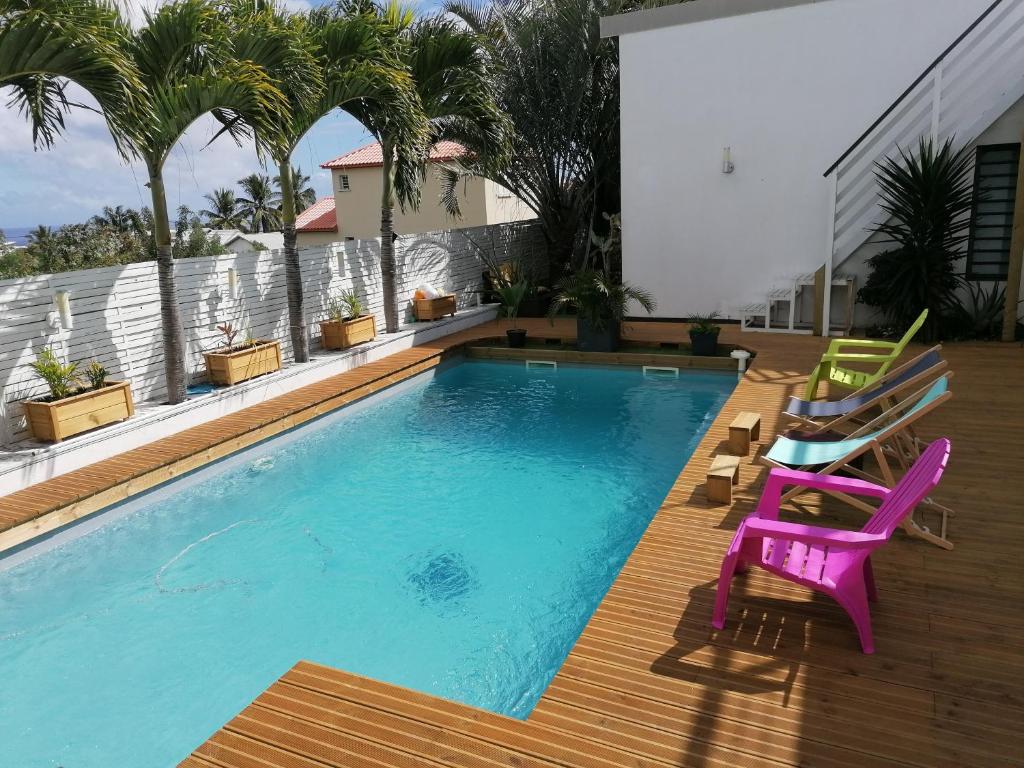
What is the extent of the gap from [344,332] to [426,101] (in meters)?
3.78

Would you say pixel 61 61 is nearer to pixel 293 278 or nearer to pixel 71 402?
pixel 71 402

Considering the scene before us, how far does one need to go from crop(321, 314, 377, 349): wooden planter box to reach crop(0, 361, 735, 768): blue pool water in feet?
8.02

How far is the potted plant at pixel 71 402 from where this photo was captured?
683cm

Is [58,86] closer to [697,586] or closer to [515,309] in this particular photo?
[697,586]

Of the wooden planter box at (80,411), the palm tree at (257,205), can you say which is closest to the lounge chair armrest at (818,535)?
the wooden planter box at (80,411)

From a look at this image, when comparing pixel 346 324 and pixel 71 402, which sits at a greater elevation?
pixel 346 324

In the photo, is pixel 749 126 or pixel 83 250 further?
pixel 83 250

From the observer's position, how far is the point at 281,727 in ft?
10.3

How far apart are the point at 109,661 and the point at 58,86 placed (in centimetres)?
516

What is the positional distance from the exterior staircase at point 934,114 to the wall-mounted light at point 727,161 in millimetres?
1513

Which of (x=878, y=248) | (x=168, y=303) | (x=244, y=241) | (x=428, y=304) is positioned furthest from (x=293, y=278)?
(x=244, y=241)

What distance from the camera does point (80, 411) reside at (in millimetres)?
→ 7023

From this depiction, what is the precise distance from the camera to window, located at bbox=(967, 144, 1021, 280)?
32.6 feet

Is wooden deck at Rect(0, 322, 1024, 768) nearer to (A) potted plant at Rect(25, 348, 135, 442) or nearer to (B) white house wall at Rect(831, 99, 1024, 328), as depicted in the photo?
(A) potted plant at Rect(25, 348, 135, 442)
